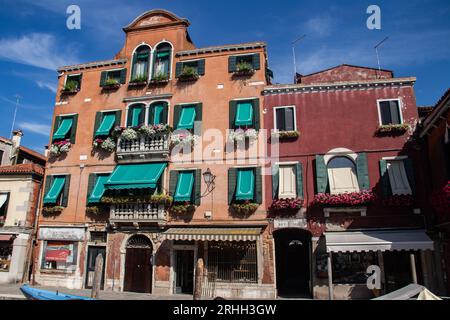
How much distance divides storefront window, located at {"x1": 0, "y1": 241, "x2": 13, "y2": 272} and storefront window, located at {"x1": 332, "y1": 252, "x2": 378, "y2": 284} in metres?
15.8

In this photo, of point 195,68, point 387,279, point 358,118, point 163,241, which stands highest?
point 195,68

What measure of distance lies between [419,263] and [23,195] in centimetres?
1898

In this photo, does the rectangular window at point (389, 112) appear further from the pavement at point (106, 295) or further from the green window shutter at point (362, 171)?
the pavement at point (106, 295)

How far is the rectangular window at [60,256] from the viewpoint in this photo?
685 inches

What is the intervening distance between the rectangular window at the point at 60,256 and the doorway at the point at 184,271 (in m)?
5.17

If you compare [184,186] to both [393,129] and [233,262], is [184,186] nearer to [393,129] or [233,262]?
[233,262]

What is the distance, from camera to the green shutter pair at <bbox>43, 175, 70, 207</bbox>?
18.1 m

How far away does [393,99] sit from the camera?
15.6m

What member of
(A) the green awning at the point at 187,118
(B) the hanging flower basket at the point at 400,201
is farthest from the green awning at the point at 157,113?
(B) the hanging flower basket at the point at 400,201

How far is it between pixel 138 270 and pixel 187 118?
7.46 metres

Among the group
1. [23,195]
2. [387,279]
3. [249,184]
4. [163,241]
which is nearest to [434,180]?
[387,279]

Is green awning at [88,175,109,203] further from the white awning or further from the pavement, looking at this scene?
the white awning

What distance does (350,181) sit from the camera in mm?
14906
